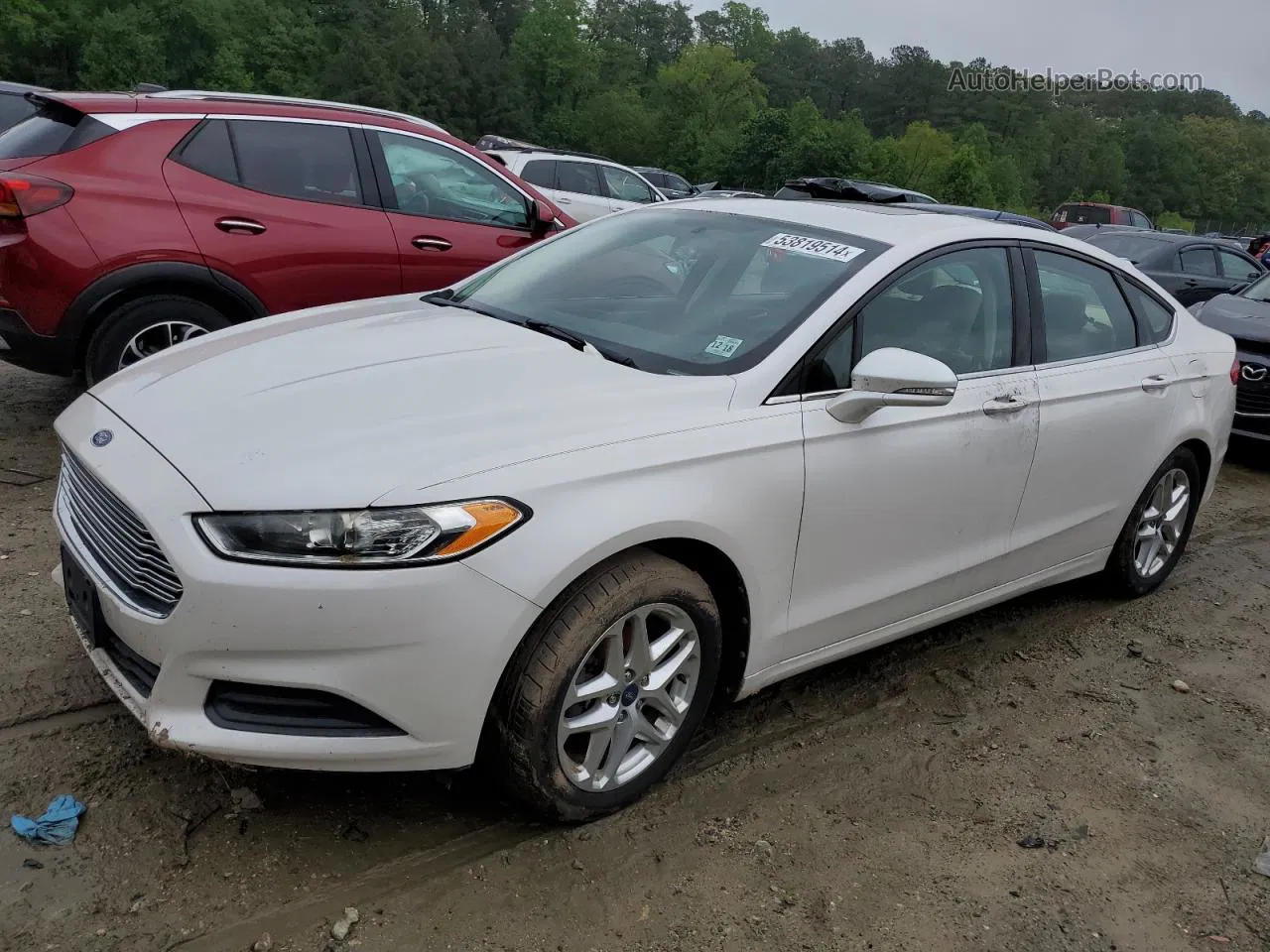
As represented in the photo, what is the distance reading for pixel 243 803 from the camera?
272cm

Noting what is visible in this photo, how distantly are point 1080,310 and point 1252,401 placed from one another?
4.32m

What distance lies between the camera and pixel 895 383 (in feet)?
9.41

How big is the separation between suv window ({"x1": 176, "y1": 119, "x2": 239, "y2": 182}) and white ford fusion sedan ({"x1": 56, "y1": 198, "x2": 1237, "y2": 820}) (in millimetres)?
2128

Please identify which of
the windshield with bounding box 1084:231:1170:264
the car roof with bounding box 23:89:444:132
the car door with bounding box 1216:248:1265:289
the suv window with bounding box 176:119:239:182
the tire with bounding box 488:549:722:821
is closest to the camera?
the tire with bounding box 488:549:722:821

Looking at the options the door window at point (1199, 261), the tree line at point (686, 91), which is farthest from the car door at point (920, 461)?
the tree line at point (686, 91)

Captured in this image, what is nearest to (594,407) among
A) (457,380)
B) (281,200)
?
(457,380)

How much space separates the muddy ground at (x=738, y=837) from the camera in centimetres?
241

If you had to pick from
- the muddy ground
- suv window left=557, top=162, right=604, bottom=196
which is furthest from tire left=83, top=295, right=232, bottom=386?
suv window left=557, top=162, right=604, bottom=196

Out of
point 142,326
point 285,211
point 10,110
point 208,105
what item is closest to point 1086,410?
point 285,211

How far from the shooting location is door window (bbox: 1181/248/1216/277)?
13377 millimetres

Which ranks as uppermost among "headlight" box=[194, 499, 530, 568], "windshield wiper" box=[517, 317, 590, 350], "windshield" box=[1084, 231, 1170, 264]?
"windshield" box=[1084, 231, 1170, 264]

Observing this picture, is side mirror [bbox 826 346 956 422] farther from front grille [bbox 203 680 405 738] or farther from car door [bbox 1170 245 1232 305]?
car door [bbox 1170 245 1232 305]

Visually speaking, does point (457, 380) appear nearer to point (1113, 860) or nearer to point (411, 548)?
point (411, 548)

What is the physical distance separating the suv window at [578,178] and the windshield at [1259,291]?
8776 mm
